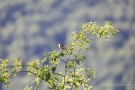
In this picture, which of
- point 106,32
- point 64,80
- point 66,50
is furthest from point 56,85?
point 106,32

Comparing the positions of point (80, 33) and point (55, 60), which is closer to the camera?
point (55, 60)

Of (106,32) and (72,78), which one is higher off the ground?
(106,32)

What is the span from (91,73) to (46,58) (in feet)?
9.16

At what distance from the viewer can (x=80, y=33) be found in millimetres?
20266

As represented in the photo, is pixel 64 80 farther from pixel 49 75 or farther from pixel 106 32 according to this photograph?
pixel 106 32

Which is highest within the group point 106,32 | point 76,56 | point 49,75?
point 106,32

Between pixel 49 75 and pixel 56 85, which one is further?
pixel 56 85

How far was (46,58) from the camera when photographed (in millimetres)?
19109

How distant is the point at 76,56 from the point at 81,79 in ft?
4.47

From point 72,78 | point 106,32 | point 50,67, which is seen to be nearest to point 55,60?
point 50,67

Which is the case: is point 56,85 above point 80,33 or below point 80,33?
below

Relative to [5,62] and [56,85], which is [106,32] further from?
[5,62]

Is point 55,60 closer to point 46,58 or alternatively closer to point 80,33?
point 46,58

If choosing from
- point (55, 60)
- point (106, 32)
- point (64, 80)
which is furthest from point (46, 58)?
point (106, 32)
